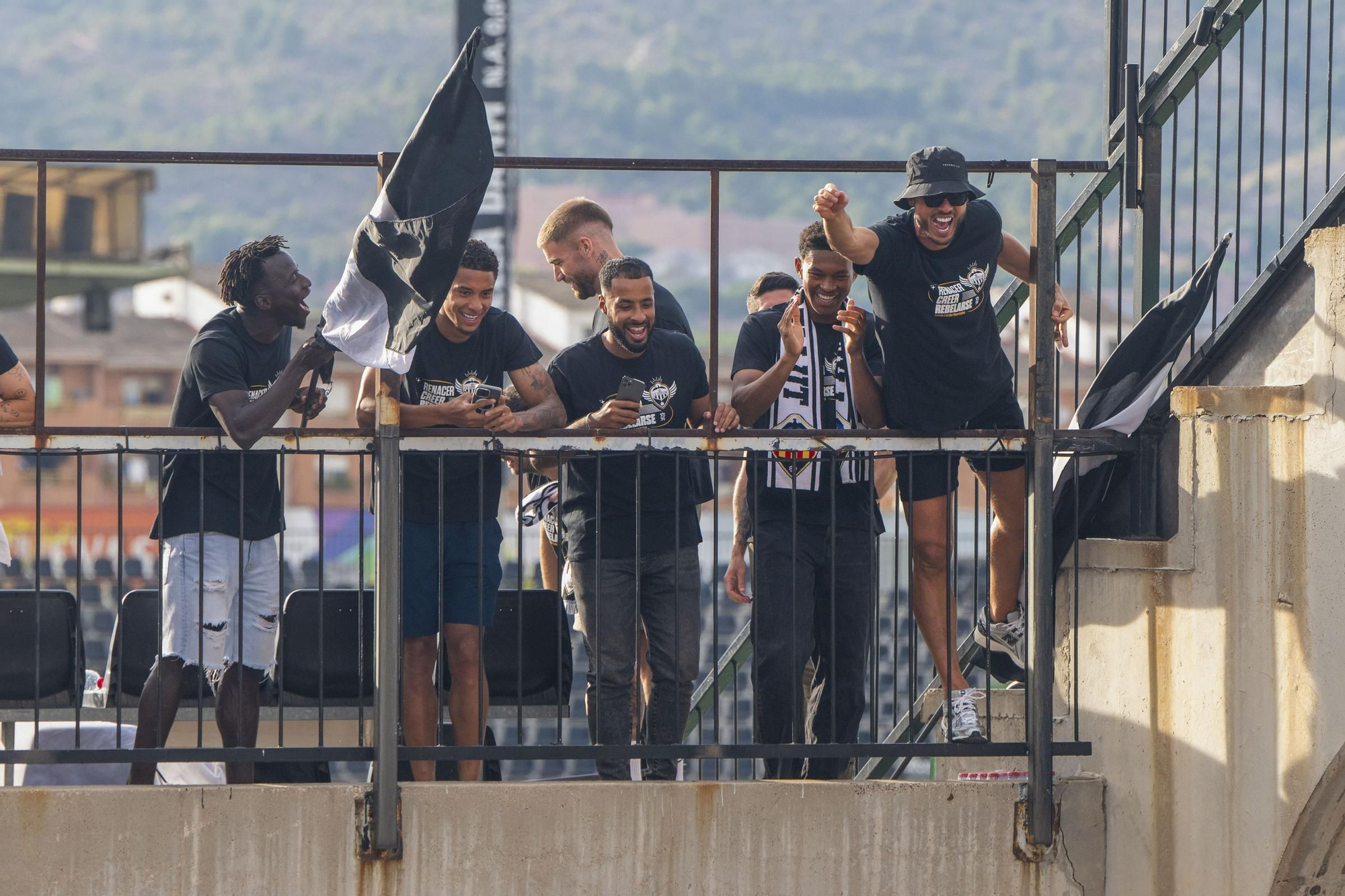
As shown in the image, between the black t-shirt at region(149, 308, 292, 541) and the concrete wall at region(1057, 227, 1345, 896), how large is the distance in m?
Result: 2.88

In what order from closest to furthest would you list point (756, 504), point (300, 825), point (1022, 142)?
point (300, 825) → point (756, 504) → point (1022, 142)

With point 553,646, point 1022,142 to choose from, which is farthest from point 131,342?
point 1022,142

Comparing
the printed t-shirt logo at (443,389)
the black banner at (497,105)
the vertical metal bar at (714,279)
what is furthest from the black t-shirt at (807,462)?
the black banner at (497,105)

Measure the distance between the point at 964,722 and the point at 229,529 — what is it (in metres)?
2.57

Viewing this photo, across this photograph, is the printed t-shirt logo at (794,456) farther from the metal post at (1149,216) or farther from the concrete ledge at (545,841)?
the metal post at (1149,216)

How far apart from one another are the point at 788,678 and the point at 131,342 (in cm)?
7718

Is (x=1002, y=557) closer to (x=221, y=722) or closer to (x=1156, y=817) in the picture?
(x=1156, y=817)

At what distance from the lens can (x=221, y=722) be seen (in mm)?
5656

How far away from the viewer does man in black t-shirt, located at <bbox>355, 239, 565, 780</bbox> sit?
5637 millimetres

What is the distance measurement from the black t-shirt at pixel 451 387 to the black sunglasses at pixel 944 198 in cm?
139

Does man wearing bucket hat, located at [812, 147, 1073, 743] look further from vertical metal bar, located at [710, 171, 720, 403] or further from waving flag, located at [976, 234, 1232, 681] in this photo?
vertical metal bar, located at [710, 171, 720, 403]

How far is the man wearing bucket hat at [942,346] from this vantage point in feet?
17.9

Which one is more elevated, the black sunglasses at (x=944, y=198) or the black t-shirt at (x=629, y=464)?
the black sunglasses at (x=944, y=198)

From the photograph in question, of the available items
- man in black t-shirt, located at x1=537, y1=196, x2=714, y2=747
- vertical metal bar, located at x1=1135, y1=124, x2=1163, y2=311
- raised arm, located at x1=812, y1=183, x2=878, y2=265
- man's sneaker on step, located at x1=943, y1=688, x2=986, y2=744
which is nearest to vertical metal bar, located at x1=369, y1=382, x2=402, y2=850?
man in black t-shirt, located at x1=537, y1=196, x2=714, y2=747
